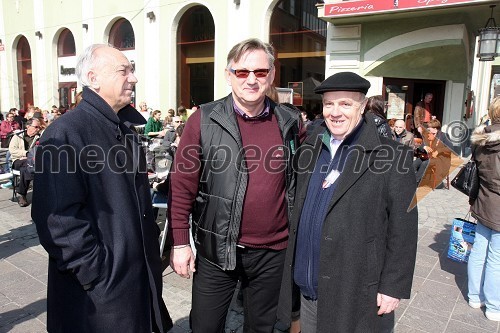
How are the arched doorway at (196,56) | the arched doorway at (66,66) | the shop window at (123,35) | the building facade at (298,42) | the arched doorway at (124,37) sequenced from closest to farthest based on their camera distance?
the building facade at (298,42) < the arched doorway at (196,56) < the arched doorway at (124,37) < the shop window at (123,35) < the arched doorway at (66,66)

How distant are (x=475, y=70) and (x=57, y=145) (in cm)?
1680

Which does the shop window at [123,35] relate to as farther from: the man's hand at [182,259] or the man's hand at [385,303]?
the man's hand at [385,303]

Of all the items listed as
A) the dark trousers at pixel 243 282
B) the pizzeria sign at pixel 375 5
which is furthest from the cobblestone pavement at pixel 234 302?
the pizzeria sign at pixel 375 5

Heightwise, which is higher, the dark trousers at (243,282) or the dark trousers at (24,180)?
the dark trousers at (243,282)

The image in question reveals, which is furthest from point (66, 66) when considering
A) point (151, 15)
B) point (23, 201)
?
point (23, 201)

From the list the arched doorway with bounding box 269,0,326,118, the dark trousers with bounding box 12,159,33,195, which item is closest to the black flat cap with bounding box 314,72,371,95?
the dark trousers with bounding box 12,159,33,195

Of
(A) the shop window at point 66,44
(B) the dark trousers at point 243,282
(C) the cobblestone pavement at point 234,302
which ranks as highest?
(A) the shop window at point 66,44

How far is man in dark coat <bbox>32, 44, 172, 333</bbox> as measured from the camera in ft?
5.33

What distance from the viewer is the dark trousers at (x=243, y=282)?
2156 millimetres

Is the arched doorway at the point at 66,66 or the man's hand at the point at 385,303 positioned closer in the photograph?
the man's hand at the point at 385,303

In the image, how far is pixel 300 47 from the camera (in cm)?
1145

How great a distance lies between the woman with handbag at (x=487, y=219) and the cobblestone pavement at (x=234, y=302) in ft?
0.59

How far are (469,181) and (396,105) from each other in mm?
7319

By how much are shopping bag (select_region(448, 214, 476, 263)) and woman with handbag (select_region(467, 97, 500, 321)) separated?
2.54 ft
